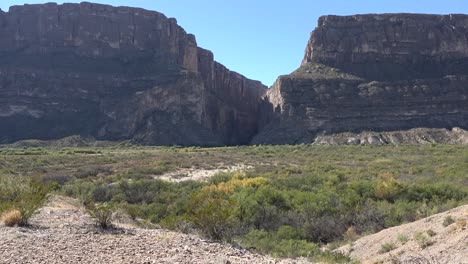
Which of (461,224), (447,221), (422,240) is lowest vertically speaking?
(422,240)

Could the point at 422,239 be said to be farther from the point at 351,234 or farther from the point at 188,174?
the point at 188,174

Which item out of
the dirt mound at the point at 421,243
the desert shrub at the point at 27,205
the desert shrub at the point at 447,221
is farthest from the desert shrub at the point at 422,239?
the desert shrub at the point at 27,205

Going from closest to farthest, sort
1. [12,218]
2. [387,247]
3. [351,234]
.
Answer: [387,247] < [12,218] < [351,234]

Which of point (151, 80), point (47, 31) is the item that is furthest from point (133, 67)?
point (47, 31)

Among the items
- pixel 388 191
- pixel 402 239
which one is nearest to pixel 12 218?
pixel 402 239

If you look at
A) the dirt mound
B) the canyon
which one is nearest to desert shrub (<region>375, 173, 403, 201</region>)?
the dirt mound
